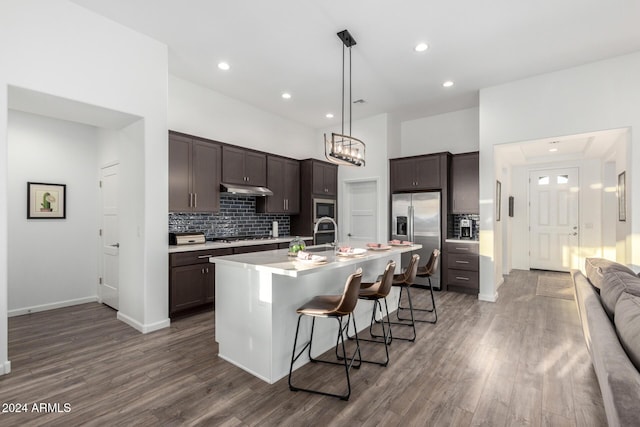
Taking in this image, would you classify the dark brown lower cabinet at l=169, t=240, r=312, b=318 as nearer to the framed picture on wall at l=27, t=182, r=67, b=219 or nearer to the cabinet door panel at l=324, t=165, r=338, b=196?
the framed picture on wall at l=27, t=182, r=67, b=219

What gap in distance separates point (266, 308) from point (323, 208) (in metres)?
4.01

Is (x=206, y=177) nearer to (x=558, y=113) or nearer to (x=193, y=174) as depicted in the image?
(x=193, y=174)

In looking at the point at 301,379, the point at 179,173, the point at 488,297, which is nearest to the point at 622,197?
the point at 488,297

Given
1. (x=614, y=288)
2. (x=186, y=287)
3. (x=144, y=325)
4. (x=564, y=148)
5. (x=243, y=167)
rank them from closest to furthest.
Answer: (x=614, y=288), (x=144, y=325), (x=186, y=287), (x=243, y=167), (x=564, y=148)

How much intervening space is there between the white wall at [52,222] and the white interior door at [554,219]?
351 inches

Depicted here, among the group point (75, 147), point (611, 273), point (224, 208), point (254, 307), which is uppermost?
point (75, 147)

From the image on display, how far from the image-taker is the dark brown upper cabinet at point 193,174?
4.19m

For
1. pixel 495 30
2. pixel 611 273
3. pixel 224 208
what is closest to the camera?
pixel 611 273

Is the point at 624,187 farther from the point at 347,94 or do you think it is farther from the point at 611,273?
the point at 347,94

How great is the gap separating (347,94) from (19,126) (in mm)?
4693

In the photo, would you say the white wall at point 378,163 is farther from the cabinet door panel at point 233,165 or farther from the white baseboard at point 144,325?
the white baseboard at point 144,325

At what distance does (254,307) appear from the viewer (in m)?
2.54

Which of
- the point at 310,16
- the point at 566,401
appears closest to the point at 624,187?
the point at 566,401

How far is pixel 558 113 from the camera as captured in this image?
434cm
